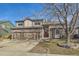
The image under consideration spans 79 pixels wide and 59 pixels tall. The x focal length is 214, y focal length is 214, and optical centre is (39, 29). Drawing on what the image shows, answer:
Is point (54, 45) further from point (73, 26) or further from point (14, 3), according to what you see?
point (14, 3)

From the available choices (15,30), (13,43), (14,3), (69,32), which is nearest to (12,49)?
(13,43)

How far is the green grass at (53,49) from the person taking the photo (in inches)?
88.2

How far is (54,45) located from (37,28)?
0.83 feet

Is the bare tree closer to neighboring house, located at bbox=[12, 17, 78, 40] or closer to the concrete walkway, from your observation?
neighboring house, located at bbox=[12, 17, 78, 40]

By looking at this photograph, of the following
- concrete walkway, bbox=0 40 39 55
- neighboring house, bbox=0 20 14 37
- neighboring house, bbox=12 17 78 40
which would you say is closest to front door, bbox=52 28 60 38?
neighboring house, bbox=12 17 78 40

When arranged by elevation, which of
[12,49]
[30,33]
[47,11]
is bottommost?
[12,49]

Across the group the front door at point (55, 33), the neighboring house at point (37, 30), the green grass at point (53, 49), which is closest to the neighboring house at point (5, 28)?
the neighboring house at point (37, 30)

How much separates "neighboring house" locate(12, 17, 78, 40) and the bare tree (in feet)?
0.20

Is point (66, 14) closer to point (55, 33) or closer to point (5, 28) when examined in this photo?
point (55, 33)

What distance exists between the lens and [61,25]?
2262 mm

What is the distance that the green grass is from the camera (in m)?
2.24

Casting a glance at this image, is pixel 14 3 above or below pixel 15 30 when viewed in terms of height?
above

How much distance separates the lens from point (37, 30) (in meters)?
2.28

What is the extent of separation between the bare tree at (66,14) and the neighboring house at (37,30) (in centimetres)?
6
